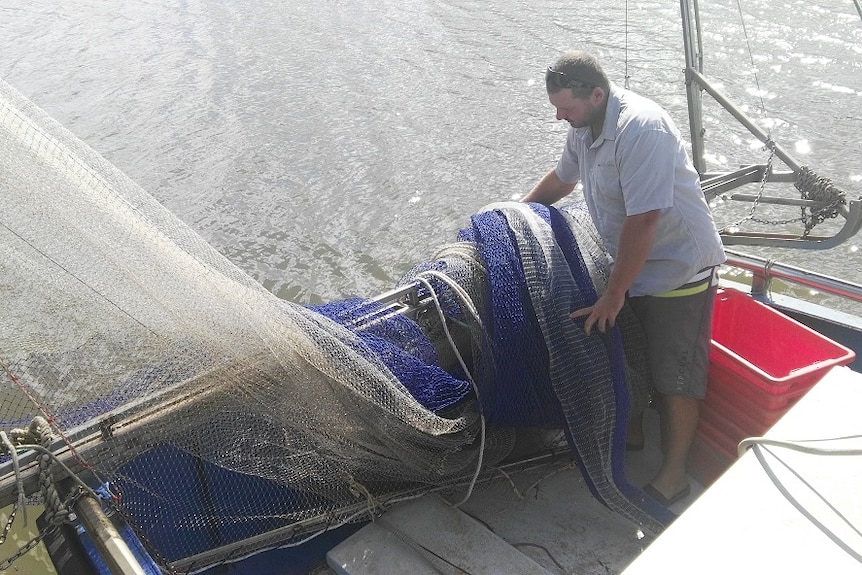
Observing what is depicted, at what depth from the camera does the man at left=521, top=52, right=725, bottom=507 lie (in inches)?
116

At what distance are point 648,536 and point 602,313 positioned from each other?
97 cm

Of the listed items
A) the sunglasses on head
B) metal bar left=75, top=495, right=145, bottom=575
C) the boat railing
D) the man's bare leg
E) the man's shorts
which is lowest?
the man's bare leg

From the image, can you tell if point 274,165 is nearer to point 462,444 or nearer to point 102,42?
point 102,42

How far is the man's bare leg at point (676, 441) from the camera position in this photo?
337 cm

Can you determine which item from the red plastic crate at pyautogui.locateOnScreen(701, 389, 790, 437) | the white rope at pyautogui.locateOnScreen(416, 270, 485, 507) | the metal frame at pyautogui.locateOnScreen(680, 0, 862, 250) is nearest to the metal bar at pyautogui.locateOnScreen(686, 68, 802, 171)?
the metal frame at pyautogui.locateOnScreen(680, 0, 862, 250)

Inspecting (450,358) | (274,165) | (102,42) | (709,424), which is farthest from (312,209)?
(102,42)

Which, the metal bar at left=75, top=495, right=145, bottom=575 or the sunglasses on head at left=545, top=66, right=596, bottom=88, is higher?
the sunglasses on head at left=545, top=66, right=596, bottom=88

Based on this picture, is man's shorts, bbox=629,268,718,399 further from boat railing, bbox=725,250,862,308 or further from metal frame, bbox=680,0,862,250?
metal frame, bbox=680,0,862,250

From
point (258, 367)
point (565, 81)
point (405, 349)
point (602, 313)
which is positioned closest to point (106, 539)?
point (258, 367)

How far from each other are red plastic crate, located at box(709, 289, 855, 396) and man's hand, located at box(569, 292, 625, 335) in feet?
2.14

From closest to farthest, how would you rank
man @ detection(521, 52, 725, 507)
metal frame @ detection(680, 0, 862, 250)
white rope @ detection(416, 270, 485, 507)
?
man @ detection(521, 52, 725, 507) < white rope @ detection(416, 270, 485, 507) < metal frame @ detection(680, 0, 862, 250)

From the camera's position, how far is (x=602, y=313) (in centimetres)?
300

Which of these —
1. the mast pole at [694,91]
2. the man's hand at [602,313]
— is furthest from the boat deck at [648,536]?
the mast pole at [694,91]

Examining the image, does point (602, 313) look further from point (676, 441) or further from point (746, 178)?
point (746, 178)
